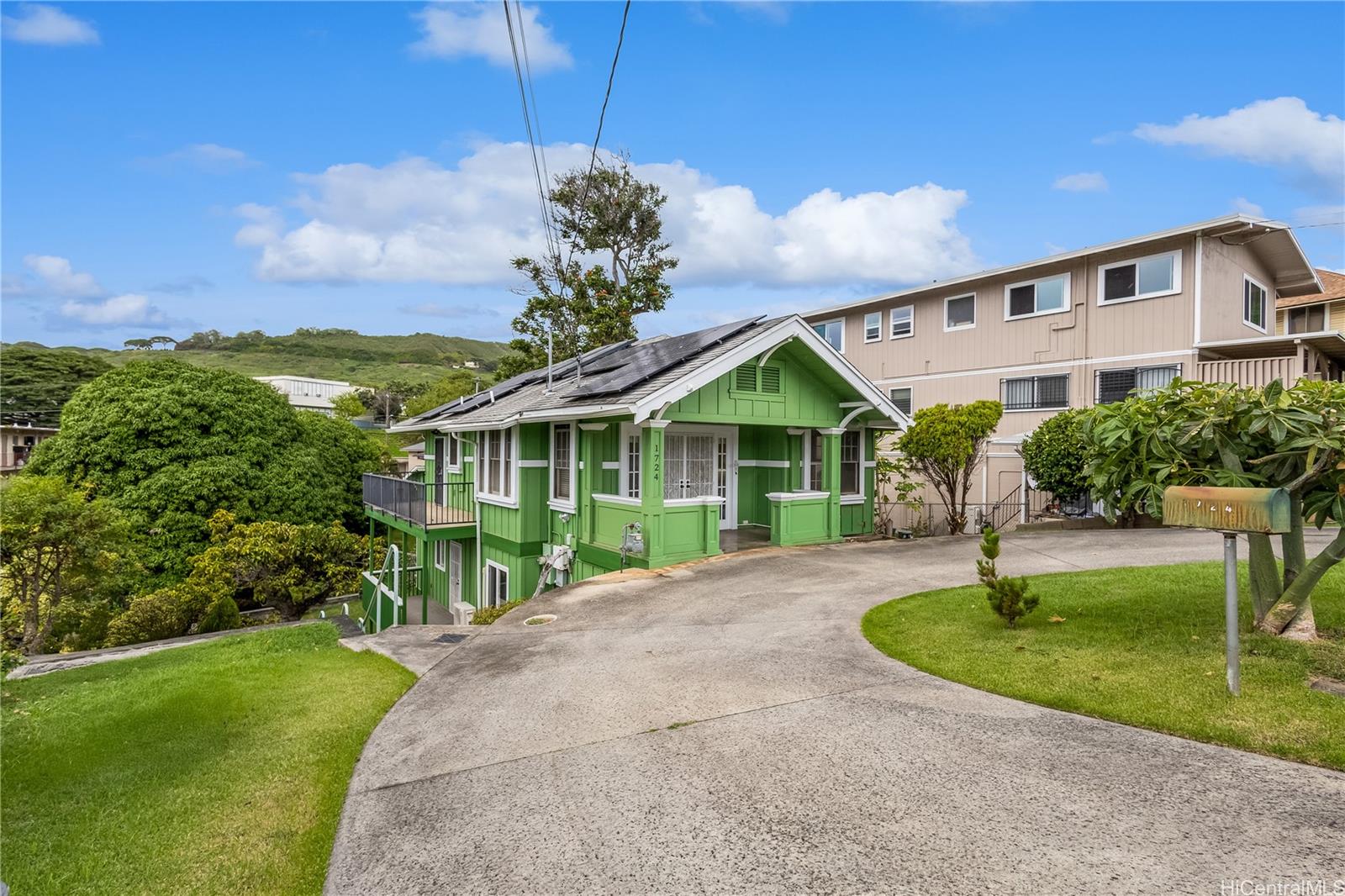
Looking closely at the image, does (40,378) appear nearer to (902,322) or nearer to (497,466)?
(497,466)

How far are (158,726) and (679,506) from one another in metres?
7.96

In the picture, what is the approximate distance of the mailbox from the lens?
477 cm

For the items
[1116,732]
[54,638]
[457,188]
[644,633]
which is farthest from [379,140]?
[1116,732]

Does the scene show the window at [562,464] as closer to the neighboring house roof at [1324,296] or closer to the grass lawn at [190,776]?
the grass lawn at [190,776]

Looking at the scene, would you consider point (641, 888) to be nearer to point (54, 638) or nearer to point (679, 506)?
point (679, 506)

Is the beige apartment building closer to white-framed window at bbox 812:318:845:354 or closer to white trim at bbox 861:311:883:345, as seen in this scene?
white trim at bbox 861:311:883:345

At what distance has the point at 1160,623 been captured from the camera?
23.0 feet

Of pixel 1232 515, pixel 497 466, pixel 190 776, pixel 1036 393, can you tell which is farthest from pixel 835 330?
pixel 190 776

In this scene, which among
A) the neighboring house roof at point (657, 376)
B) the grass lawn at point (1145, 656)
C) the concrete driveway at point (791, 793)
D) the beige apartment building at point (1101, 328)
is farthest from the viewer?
the beige apartment building at point (1101, 328)

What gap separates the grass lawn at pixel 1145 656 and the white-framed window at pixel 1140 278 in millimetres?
10358

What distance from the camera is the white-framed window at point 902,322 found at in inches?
928

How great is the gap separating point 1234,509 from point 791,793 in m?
3.79

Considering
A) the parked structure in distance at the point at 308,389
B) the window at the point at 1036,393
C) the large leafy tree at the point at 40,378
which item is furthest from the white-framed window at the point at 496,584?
the parked structure in distance at the point at 308,389

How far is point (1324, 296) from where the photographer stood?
2303cm
